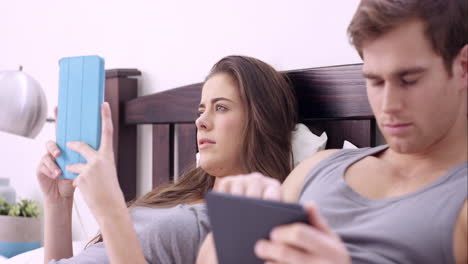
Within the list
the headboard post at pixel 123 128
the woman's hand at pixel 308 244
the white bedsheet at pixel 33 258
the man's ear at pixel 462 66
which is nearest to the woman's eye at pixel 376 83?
the man's ear at pixel 462 66

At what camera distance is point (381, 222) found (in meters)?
0.97

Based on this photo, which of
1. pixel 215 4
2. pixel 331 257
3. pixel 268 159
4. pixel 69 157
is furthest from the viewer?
pixel 215 4

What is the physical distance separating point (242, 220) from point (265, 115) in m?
0.71

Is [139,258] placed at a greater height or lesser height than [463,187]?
lesser

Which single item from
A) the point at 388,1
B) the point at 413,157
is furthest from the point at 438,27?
the point at 413,157

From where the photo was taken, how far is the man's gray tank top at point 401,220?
921 mm

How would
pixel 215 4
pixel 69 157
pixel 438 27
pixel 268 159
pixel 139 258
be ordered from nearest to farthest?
pixel 438 27
pixel 139 258
pixel 69 157
pixel 268 159
pixel 215 4

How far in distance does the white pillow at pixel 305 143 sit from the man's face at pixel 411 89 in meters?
0.49

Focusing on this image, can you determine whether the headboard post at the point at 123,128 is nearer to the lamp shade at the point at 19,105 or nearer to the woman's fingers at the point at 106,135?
the lamp shade at the point at 19,105

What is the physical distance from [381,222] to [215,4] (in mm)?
1139

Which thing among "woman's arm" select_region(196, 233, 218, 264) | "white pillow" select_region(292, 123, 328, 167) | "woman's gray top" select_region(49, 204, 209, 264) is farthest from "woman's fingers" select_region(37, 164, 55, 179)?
"white pillow" select_region(292, 123, 328, 167)

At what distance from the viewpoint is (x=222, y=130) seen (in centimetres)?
150

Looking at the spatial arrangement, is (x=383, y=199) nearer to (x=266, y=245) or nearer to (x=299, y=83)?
(x=266, y=245)

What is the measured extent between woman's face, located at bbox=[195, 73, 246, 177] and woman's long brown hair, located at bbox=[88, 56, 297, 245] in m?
0.02
